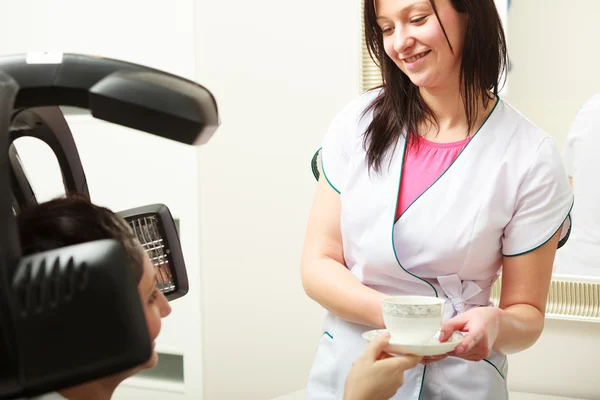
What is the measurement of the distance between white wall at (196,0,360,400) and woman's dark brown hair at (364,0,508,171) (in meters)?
0.94

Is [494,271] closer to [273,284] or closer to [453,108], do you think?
[453,108]

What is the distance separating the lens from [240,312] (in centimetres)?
267

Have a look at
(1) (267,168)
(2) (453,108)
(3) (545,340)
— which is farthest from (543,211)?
(1) (267,168)

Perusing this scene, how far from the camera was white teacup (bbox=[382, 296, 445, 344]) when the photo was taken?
1.11 meters

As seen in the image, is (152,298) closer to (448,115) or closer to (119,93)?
(119,93)

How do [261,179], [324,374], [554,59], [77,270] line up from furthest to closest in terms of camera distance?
[261,179] < [554,59] < [324,374] < [77,270]

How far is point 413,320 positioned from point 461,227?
10.5 inches

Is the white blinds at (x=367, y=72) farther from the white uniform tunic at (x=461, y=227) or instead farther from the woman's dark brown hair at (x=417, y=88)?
the white uniform tunic at (x=461, y=227)

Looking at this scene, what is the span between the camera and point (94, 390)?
761 millimetres

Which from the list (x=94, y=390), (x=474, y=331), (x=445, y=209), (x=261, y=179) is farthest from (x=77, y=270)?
(x=261, y=179)

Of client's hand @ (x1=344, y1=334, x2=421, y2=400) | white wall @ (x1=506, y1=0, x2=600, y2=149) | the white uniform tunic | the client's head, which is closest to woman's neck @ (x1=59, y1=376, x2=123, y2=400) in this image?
the client's head

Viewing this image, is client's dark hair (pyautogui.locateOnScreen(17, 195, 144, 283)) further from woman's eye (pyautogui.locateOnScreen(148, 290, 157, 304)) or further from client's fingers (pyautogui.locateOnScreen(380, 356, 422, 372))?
client's fingers (pyautogui.locateOnScreen(380, 356, 422, 372))

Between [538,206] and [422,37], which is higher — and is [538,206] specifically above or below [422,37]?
below

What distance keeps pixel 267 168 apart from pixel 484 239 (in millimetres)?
1352
